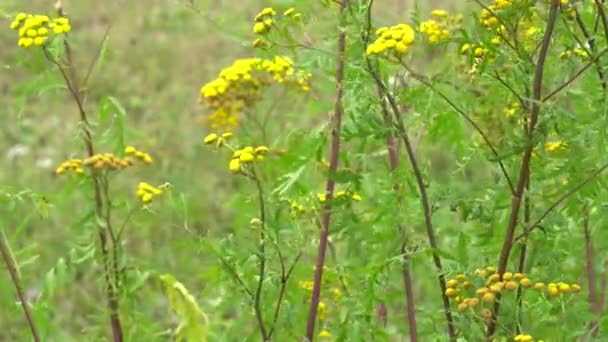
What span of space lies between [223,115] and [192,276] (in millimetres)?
1834

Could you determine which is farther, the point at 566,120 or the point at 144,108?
the point at 144,108

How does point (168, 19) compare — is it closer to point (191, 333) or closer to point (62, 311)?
point (62, 311)

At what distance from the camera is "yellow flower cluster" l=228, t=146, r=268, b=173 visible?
303cm

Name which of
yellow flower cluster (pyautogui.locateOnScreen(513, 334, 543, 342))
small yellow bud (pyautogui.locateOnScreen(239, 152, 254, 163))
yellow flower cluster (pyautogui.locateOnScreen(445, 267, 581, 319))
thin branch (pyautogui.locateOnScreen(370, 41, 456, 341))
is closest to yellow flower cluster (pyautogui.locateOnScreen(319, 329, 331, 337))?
thin branch (pyautogui.locateOnScreen(370, 41, 456, 341))

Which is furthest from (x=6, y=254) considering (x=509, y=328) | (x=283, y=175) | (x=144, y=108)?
(x=144, y=108)

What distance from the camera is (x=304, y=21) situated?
121 inches

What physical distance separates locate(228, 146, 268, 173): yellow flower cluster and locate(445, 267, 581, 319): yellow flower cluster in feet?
2.09

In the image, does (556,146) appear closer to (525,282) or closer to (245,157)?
(525,282)

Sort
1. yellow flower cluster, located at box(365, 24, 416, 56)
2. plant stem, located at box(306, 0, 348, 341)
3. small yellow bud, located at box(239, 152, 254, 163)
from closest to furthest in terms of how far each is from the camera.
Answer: yellow flower cluster, located at box(365, 24, 416, 56) → small yellow bud, located at box(239, 152, 254, 163) → plant stem, located at box(306, 0, 348, 341)

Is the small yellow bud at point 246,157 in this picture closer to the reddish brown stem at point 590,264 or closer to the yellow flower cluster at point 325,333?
the yellow flower cluster at point 325,333

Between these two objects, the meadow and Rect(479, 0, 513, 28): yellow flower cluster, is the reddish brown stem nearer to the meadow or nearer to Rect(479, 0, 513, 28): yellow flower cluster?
the meadow

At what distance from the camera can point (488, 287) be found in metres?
2.79

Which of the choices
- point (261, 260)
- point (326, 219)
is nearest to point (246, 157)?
point (261, 260)

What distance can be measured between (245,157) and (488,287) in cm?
76
